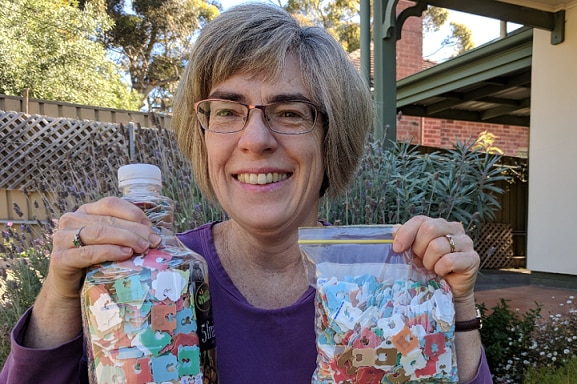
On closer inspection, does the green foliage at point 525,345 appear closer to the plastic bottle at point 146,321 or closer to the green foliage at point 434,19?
the plastic bottle at point 146,321

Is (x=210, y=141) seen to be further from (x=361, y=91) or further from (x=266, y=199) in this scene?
(x=361, y=91)

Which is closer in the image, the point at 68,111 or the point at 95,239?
the point at 95,239

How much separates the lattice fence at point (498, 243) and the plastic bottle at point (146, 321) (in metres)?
10.4

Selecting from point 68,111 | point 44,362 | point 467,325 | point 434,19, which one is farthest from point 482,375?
point 434,19

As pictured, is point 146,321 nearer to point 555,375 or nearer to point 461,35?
point 555,375

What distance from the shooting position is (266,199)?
1.19m

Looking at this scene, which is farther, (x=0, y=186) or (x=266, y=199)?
(x=0, y=186)

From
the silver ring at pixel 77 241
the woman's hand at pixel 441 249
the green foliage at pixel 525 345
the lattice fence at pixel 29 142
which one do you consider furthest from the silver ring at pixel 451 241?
the lattice fence at pixel 29 142

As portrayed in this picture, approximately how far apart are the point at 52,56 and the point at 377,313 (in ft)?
54.5

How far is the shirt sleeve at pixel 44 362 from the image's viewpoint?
0.92 metres

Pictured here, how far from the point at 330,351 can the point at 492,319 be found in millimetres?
2795

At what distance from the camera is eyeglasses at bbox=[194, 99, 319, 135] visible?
1175mm

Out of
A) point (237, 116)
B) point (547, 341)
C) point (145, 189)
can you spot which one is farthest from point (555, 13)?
point (145, 189)

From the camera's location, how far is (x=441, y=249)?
0.90 m
